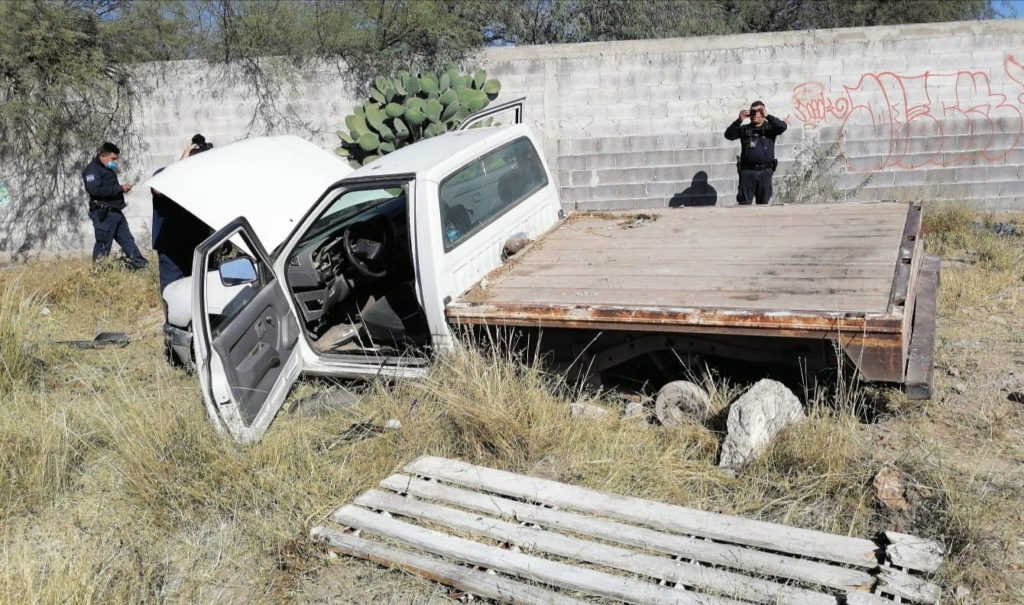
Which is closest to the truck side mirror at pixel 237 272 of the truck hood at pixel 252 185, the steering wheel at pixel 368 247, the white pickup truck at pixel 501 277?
the white pickup truck at pixel 501 277

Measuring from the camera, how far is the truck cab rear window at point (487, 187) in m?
5.03

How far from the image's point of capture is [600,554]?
3.37 meters

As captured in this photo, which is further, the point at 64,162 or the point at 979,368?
the point at 64,162

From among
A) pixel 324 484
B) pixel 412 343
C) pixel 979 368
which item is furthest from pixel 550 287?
pixel 979 368

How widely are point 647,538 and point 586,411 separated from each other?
4.05ft

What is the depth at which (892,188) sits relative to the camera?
32.1ft

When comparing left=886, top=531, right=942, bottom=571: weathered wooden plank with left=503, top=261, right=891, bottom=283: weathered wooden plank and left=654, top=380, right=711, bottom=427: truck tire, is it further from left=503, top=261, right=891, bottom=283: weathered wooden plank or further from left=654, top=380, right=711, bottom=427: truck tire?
left=503, top=261, right=891, bottom=283: weathered wooden plank

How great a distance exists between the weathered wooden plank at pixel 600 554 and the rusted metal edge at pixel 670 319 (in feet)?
3.66

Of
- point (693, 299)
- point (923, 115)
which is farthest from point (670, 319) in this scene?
point (923, 115)

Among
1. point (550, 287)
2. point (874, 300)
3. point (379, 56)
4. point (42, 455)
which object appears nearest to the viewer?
point (874, 300)

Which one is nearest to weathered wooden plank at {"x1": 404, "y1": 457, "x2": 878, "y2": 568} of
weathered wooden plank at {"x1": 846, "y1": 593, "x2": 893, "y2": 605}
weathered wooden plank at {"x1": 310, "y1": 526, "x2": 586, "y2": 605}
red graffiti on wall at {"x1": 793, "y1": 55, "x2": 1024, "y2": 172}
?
weathered wooden plank at {"x1": 846, "y1": 593, "x2": 893, "y2": 605}

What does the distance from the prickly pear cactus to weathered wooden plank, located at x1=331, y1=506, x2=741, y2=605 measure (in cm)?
603

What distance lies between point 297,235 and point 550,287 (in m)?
1.66

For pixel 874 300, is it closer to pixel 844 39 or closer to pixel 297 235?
pixel 297 235
